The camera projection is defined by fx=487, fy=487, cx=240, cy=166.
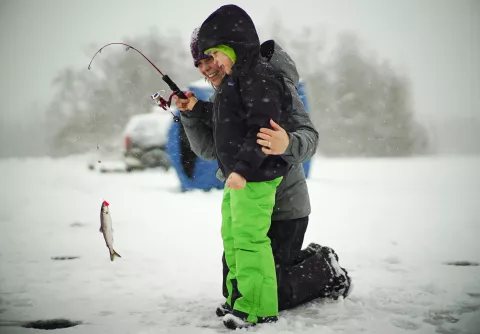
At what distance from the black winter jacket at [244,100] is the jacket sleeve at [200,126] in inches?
7.2

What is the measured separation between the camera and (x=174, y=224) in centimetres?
490

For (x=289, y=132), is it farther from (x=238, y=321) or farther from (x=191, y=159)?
(x=191, y=159)

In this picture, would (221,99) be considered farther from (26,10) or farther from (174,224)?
(26,10)

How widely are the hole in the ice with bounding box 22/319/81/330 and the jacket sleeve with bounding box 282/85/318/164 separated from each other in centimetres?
120

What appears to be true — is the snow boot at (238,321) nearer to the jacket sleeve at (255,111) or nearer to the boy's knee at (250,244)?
the boy's knee at (250,244)

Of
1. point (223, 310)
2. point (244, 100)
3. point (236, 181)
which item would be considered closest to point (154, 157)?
point (223, 310)

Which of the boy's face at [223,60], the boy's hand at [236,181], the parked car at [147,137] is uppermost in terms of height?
the parked car at [147,137]

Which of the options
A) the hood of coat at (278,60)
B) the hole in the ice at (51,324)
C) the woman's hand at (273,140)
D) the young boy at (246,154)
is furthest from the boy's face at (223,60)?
the hole in the ice at (51,324)

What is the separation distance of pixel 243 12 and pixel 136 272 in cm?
174

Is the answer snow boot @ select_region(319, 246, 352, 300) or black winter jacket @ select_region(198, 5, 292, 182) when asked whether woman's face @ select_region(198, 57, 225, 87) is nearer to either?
black winter jacket @ select_region(198, 5, 292, 182)

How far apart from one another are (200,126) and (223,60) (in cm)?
40

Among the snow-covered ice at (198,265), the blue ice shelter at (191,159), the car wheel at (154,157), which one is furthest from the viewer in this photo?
the car wheel at (154,157)

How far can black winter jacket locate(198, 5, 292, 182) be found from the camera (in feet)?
6.53

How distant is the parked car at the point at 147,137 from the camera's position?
11547mm
